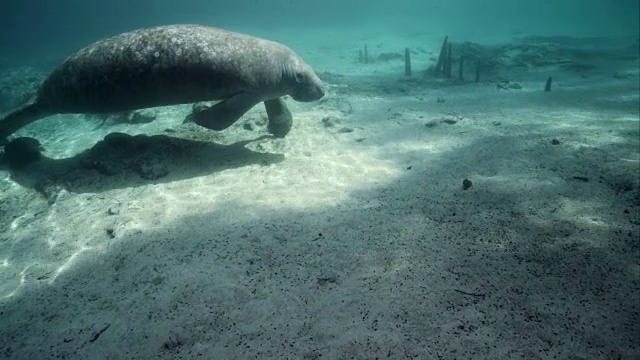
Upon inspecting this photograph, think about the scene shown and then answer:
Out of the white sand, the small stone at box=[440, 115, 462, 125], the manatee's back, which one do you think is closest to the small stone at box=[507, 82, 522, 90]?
the small stone at box=[440, 115, 462, 125]

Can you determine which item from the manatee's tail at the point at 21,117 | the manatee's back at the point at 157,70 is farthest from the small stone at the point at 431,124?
the manatee's tail at the point at 21,117

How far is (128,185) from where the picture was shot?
268 inches

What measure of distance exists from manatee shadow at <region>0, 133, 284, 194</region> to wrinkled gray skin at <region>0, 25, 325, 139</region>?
1024 millimetres

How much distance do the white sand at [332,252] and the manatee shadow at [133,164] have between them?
0.23ft

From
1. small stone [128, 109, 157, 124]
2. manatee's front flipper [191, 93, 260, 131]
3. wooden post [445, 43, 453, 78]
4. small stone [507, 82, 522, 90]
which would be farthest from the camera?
wooden post [445, 43, 453, 78]

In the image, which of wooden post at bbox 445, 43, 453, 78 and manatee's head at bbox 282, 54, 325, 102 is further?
wooden post at bbox 445, 43, 453, 78

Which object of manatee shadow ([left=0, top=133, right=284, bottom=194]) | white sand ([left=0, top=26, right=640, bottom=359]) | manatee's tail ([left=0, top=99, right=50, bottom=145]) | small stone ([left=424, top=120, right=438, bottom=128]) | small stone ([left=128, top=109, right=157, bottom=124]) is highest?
manatee's tail ([left=0, top=99, right=50, bottom=145])

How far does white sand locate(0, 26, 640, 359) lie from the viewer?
3227 mm

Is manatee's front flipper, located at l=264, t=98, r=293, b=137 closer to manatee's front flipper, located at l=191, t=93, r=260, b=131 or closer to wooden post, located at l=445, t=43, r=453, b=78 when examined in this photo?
manatee's front flipper, located at l=191, t=93, r=260, b=131

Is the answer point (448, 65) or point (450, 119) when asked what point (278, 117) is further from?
point (448, 65)

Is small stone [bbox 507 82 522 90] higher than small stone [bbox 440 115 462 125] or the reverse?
higher

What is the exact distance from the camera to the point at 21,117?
8.19 metres

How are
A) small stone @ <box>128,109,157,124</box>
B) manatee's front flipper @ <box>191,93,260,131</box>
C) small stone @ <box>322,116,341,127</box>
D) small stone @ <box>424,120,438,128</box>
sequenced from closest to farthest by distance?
manatee's front flipper @ <box>191,93,260,131</box>, small stone @ <box>424,120,438,128</box>, small stone @ <box>322,116,341,127</box>, small stone @ <box>128,109,157,124</box>

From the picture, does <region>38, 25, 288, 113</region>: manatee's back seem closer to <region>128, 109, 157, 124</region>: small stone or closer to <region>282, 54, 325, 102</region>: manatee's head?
<region>282, 54, 325, 102</region>: manatee's head
